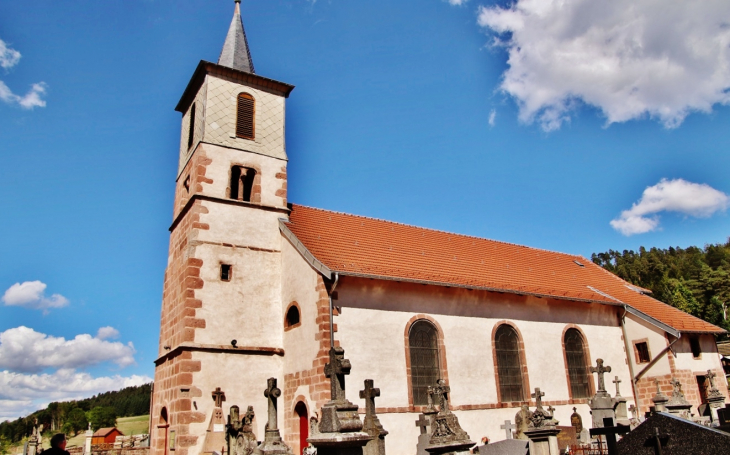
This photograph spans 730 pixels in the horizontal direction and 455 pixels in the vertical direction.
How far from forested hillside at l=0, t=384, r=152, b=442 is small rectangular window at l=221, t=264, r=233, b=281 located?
6729 centimetres

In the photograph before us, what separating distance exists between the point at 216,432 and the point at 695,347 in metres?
18.6

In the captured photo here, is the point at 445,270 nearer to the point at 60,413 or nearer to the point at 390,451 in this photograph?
the point at 390,451

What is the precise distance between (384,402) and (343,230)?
6565mm

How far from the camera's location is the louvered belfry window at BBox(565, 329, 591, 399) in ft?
63.4

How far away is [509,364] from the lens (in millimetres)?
17969

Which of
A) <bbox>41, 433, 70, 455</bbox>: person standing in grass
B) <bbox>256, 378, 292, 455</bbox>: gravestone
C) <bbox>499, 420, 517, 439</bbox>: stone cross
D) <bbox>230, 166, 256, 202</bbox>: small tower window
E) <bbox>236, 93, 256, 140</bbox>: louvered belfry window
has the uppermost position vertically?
<bbox>236, 93, 256, 140</bbox>: louvered belfry window

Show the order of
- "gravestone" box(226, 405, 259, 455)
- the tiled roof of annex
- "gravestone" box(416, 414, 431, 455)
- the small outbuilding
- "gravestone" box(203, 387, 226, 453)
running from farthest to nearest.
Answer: the small outbuilding < the tiled roof of annex < "gravestone" box(203, 387, 226, 453) < "gravestone" box(416, 414, 431, 455) < "gravestone" box(226, 405, 259, 455)

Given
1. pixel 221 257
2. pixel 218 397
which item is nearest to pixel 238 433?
pixel 218 397

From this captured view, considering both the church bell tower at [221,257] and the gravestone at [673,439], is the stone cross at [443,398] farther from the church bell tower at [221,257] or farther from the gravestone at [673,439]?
the church bell tower at [221,257]

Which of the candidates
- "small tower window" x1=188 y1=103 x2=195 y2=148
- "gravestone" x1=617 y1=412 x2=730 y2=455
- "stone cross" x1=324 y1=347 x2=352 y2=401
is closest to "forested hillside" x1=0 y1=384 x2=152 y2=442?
"small tower window" x1=188 y1=103 x2=195 y2=148

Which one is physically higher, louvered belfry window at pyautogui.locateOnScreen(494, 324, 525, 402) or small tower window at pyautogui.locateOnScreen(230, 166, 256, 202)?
small tower window at pyautogui.locateOnScreen(230, 166, 256, 202)

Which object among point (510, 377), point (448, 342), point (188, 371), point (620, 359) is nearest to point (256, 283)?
point (188, 371)

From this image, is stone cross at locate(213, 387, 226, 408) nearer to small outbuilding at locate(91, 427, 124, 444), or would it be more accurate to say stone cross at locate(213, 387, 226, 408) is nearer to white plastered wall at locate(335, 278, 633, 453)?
white plastered wall at locate(335, 278, 633, 453)

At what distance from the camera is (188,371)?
1473 centimetres
